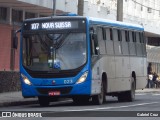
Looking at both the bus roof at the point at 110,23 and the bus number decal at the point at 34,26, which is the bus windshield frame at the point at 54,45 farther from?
the bus roof at the point at 110,23

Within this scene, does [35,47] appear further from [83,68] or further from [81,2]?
[81,2]

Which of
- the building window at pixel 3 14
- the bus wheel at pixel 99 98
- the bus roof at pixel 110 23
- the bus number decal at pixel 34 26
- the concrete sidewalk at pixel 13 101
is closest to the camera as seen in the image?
the bus number decal at pixel 34 26

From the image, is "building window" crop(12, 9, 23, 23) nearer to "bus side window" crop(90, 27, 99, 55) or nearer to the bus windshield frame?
the bus windshield frame

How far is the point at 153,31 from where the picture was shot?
66.1 metres

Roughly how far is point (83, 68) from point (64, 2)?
60.7ft

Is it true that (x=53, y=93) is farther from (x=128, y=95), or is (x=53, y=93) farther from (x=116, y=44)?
(x=128, y=95)

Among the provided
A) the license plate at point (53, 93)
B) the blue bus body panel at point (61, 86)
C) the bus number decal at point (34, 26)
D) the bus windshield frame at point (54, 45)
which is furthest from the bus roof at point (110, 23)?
the license plate at point (53, 93)

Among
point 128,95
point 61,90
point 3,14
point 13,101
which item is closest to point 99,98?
point 61,90

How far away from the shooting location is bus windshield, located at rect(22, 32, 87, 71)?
24.4 metres

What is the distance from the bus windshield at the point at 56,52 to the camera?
2442cm

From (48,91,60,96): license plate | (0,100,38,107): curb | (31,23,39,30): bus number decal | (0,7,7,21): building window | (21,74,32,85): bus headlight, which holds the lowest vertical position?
(0,100,38,107): curb

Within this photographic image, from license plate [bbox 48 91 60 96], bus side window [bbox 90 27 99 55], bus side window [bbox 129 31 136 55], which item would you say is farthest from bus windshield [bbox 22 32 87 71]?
bus side window [bbox 129 31 136 55]

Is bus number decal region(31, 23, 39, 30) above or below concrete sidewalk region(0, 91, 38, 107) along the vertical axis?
above

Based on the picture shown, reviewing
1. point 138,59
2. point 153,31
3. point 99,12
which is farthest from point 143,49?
point 153,31
